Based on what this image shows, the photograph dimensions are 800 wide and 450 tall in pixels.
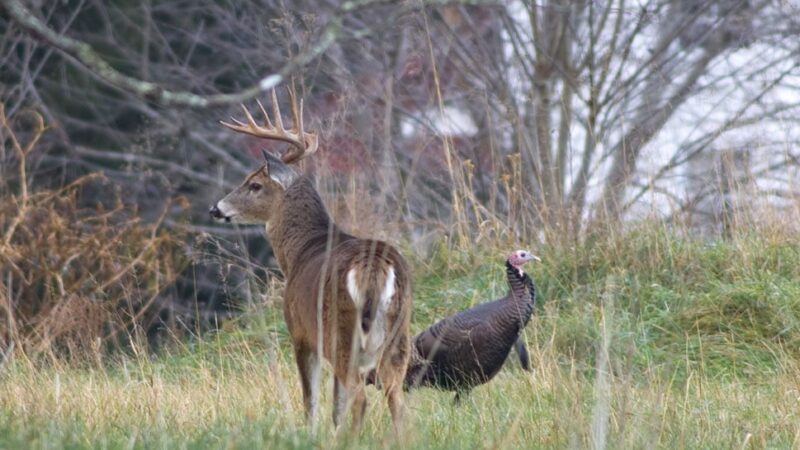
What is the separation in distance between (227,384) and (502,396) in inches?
54.7

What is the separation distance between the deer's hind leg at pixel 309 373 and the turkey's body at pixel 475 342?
1.03 m

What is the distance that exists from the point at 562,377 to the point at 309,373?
1100 millimetres

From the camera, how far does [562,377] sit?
6699 mm

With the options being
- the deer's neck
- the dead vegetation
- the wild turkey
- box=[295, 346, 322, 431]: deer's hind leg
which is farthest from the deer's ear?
the dead vegetation

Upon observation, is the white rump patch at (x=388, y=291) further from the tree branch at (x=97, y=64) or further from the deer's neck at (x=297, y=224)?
the deer's neck at (x=297, y=224)

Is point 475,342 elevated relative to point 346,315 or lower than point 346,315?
lower

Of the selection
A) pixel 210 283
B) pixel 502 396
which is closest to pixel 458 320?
pixel 502 396

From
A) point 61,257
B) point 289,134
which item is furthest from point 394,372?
point 61,257

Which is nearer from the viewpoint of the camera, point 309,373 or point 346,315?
point 346,315

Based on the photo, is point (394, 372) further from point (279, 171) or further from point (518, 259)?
point (518, 259)

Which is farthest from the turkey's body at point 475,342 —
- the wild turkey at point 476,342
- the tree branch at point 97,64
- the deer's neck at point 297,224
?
the tree branch at point 97,64

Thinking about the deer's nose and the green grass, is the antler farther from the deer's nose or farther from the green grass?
the green grass

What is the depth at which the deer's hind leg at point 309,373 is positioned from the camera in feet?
22.7

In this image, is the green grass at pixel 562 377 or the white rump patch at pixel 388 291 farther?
the white rump patch at pixel 388 291
